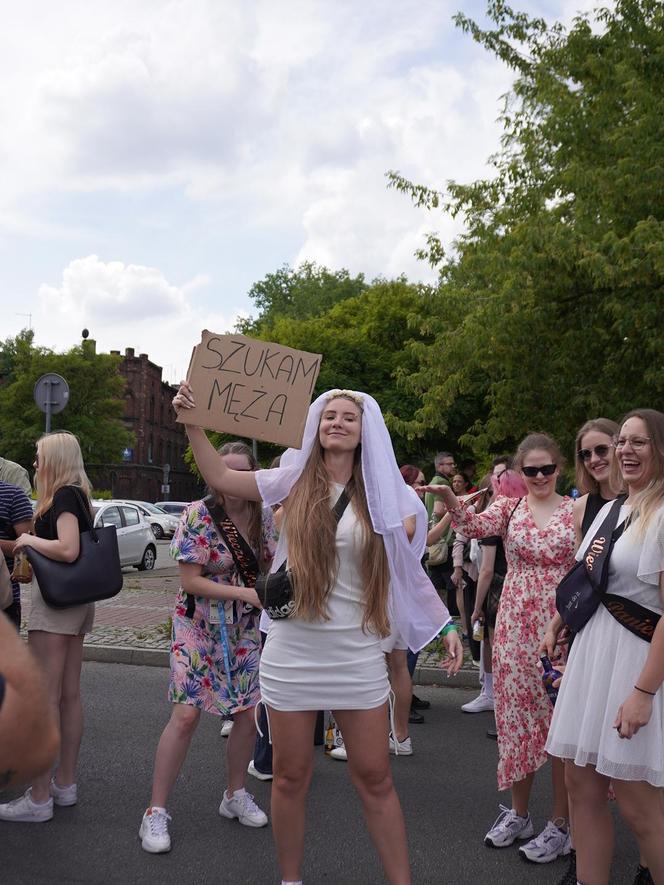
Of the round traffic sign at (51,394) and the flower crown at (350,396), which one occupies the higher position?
the round traffic sign at (51,394)

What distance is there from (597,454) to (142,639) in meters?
6.66

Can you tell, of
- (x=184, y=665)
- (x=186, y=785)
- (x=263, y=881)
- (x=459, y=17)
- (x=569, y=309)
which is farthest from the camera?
(x=459, y=17)

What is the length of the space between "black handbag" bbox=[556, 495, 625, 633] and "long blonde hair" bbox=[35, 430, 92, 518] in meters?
2.43

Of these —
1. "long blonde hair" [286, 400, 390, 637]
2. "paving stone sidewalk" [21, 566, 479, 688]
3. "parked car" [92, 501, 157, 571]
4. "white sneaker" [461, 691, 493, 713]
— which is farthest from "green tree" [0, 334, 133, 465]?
"long blonde hair" [286, 400, 390, 637]

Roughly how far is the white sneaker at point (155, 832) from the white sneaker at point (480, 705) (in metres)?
3.43

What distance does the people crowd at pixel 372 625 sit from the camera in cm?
323

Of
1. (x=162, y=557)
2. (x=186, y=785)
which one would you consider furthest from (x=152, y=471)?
(x=186, y=785)

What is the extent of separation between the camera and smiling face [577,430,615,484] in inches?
169

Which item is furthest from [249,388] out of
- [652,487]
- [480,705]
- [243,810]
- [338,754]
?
[480,705]

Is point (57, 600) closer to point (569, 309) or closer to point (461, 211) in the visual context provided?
point (569, 309)

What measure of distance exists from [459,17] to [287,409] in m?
11.5

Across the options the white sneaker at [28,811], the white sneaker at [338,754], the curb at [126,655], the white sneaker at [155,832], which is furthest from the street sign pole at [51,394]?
the white sneaker at [155,832]

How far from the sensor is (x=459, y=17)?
13.2 meters

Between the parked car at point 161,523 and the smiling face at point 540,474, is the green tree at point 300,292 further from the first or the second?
the smiling face at point 540,474
